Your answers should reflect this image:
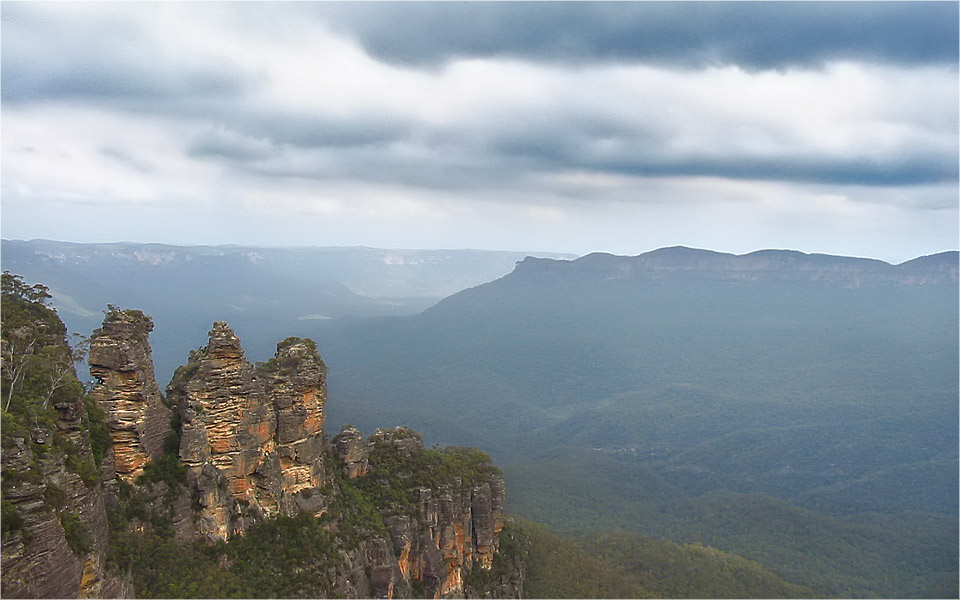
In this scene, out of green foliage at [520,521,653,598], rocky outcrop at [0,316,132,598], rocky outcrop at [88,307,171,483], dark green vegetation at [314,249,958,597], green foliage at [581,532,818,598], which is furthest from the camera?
dark green vegetation at [314,249,958,597]

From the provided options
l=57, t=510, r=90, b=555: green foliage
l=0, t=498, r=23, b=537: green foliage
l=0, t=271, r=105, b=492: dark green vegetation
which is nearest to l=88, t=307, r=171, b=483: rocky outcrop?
l=0, t=271, r=105, b=492: dark green vegetation

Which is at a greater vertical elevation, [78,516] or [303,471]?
[78,516]

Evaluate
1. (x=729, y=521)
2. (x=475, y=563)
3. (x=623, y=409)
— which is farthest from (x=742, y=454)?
(x=475, y=563)

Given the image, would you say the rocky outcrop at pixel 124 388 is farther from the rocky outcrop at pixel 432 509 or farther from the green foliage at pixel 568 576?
the green foliage at pixel 568 576

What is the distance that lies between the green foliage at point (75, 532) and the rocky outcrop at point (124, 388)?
5.61m

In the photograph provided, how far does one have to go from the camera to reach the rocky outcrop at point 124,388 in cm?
2506

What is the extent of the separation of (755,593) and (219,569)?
2112 inches

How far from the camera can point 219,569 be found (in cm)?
2688

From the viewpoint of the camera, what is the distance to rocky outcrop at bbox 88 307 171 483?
2506 cm

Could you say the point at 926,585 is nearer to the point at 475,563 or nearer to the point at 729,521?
the point at 729,521

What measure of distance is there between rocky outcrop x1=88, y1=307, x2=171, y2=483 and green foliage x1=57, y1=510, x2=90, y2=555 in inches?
221

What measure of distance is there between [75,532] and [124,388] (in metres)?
7.72

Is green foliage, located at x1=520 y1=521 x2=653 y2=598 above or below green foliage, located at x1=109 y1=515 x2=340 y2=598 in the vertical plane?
below

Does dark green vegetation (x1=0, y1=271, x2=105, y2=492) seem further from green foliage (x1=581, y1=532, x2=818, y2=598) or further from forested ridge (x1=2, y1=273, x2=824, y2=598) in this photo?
green foliage (x1=581, y1=532, x2=818, y2=598)
